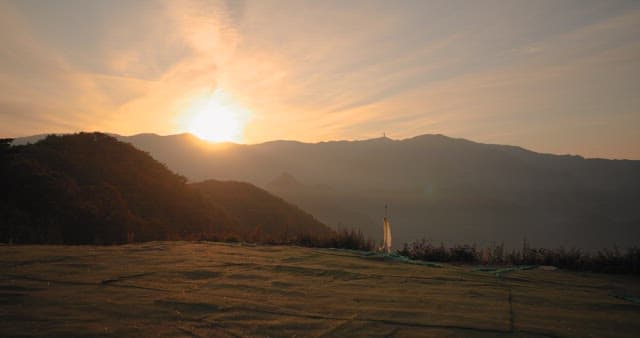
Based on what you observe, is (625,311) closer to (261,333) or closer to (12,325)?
(261,333)

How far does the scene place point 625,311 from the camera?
4.38 m

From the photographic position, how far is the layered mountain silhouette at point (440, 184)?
7906cm

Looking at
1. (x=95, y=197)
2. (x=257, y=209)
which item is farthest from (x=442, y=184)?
(x=95, y=197)

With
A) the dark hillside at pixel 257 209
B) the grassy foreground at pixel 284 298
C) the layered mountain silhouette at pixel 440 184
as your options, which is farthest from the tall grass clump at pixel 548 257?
the layered mountain silhouette at pixel 440 184

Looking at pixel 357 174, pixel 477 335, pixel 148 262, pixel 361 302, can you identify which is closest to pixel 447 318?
pixel 477 335

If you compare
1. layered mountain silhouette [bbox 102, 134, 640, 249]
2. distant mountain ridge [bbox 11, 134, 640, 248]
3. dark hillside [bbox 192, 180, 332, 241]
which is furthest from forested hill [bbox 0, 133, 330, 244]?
distant mountain ridge [bbox 11, 134, 640, 248]

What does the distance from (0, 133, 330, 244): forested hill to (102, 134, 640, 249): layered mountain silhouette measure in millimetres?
35968

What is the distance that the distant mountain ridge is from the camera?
7950 centimetres

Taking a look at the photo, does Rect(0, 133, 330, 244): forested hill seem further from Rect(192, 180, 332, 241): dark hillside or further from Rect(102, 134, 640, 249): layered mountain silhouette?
Rect(102, 134, 640, 249): layered mountain silhouette

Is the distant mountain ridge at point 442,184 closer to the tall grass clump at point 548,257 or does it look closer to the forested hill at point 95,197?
the forested hill at point 95,197

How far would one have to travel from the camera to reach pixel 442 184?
4771 inches

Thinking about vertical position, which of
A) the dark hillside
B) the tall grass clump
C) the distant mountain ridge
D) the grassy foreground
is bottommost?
the grassy foreground

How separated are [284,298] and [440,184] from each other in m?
121

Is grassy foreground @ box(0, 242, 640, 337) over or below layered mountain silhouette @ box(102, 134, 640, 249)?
below
